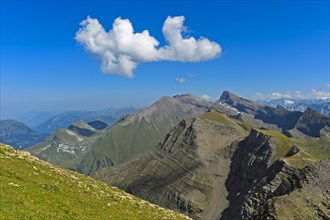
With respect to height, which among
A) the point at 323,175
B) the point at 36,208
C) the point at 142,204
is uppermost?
the point at 323,175

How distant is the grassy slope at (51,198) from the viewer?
2877cm

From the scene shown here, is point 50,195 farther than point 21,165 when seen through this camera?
No

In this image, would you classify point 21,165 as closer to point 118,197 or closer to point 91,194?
point 91,194

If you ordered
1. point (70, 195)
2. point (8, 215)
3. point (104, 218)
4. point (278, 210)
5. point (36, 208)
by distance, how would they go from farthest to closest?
point (278, 210), point (70, 195), point (104, 218), point (36, 208), point (8, 215)

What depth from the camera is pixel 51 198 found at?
33.5 metres

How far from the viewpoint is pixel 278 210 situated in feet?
140

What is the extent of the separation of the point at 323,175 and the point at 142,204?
24638mm

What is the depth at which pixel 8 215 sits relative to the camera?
25.3m

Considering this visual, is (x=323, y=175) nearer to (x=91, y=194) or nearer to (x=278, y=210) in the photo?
(x=278, y=210)

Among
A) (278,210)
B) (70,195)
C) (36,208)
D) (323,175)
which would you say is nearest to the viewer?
(36,208)

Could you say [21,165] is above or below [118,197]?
above

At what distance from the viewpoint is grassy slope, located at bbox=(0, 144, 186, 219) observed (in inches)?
1133

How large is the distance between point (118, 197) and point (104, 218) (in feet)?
40.2

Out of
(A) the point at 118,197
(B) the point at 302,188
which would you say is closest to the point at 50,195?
(A) the point at 118,197
